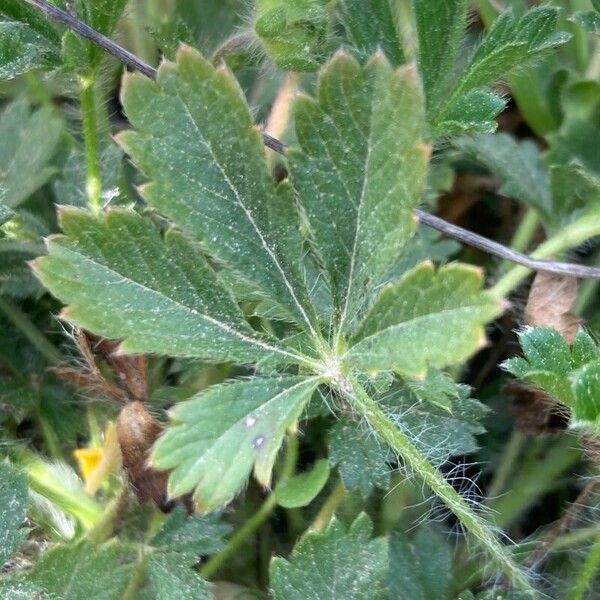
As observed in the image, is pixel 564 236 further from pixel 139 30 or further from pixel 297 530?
pixel 139 30

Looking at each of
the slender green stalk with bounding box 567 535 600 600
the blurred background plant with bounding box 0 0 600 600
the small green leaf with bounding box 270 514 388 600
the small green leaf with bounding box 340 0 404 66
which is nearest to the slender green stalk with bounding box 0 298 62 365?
the blurred background plant with bounding box 0 0 600 600

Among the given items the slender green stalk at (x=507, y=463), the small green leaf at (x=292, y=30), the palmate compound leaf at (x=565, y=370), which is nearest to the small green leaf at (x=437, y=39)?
the small green leaf at (x=292, y=30)

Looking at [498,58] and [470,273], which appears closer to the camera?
[470,273]

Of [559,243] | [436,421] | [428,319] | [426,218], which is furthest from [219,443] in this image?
[559,243]

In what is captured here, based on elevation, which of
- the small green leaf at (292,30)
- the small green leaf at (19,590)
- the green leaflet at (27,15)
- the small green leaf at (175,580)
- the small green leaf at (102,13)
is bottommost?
the small green leaf at (175,580)

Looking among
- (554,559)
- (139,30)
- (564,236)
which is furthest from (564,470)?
(139,30)

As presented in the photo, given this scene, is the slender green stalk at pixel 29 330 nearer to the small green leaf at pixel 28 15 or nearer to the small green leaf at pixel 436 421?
the small green leaf at pixel 28 15
